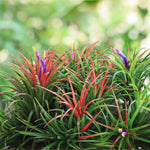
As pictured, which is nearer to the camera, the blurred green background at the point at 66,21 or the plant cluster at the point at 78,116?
the plant cluster at the point at 78,116

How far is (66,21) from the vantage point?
7.97 ft

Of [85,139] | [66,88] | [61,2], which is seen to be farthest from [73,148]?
[61,2]

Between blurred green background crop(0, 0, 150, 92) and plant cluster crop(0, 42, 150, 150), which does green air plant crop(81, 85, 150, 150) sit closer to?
plant cluster crop(0, 42, 150, 150)

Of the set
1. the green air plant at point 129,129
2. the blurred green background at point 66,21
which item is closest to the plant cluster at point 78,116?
the green air plant at point 129,129

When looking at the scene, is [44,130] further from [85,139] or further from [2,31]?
[2,31]

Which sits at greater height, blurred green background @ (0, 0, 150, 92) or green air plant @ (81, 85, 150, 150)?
blurred green background @ (0, 0, 150, 92)

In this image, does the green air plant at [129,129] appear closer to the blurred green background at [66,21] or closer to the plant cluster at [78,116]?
the plant cluster at [78,116]

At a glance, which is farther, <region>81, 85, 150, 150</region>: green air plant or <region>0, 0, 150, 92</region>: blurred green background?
<region>0, 0, 150, 92</region>: blurred green background

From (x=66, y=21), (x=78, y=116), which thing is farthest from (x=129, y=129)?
(x=66, y=21)

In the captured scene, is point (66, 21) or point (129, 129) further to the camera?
point (66, 21)

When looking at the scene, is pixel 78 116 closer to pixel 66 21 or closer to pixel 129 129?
pixel 129 129

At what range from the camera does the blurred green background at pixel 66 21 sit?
1.88m

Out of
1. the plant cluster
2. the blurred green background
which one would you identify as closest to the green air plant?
the plant cluster

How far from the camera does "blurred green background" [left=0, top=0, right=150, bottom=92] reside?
73.9 inches
